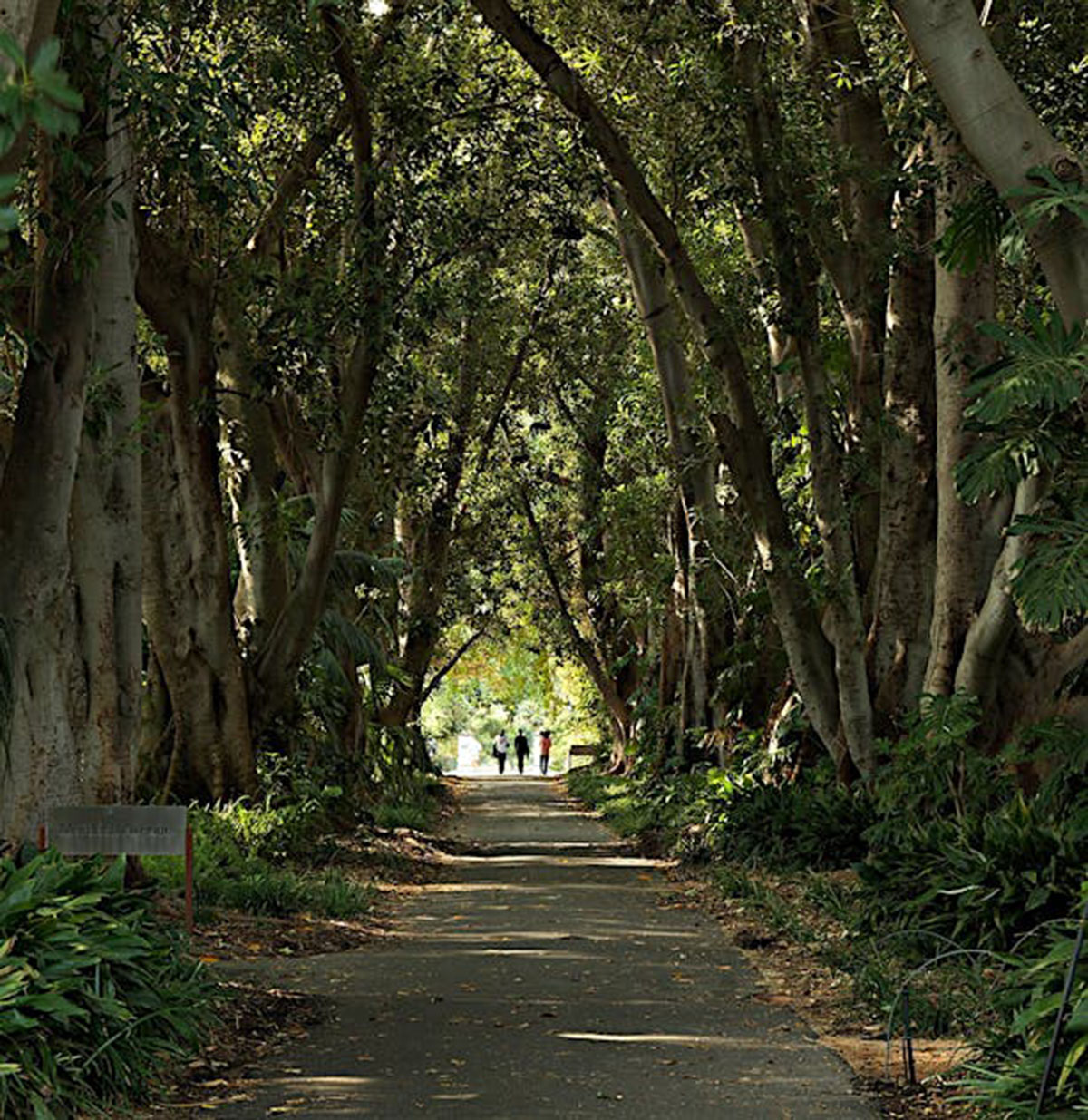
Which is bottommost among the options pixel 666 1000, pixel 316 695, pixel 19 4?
pixel 666 1000

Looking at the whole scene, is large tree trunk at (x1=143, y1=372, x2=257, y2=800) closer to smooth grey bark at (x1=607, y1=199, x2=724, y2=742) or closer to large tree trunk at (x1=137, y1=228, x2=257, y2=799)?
large tree trunk at (x1=137, y1=228, x2=257, y2=799)

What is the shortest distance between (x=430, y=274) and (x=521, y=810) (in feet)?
64.8

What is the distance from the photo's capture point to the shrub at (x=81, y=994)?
281 inches

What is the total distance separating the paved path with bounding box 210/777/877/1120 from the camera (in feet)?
27.0

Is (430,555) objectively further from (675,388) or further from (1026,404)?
(1026,404)

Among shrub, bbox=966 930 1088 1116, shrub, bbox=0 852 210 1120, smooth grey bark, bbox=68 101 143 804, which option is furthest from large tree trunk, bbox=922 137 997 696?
shrub, bbox=0 852 210 1120

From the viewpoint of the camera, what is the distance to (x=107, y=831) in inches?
410

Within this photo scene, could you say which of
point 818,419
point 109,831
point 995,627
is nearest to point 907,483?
A: point 818,419

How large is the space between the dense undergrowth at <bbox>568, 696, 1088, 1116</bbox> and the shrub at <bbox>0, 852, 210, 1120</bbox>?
11.0 ft

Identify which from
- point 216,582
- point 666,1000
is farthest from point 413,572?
point 666,1000

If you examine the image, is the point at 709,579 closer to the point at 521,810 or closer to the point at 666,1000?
the point at 521,810

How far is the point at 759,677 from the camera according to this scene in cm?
2622

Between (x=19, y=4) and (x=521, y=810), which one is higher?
(x=19, y=4)

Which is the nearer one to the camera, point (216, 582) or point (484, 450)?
point (216, 582)
